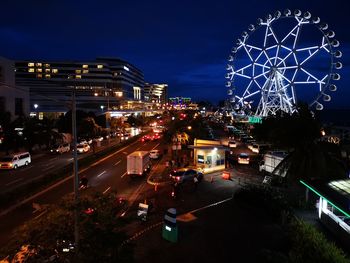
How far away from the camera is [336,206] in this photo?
1424 cm

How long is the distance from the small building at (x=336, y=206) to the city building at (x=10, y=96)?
5163cm

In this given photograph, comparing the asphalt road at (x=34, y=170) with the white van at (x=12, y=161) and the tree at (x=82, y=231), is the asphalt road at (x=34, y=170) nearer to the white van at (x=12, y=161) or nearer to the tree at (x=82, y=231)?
the white van at (x=12, y=161)

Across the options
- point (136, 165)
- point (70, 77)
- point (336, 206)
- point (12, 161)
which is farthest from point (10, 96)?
point (70, 77)

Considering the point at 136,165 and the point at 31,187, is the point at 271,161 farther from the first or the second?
the point at 31,187

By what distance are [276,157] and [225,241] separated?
17.5m

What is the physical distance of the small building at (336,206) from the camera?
14703 mm

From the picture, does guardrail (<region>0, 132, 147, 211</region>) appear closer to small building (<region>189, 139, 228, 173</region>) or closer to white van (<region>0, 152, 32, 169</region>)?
white van (<region>0, 152, 32, 169</region>)

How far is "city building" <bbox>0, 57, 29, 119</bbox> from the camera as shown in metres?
57.3

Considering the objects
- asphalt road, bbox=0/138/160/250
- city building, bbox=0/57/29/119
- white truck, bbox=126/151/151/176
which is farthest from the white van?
city building, bbox=0/57/29/119

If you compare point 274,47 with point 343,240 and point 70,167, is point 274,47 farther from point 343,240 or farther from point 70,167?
point 343,240

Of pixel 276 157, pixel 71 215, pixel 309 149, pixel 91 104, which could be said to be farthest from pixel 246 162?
pixel 91 104

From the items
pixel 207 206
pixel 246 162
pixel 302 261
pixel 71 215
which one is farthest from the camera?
pixel 246 162

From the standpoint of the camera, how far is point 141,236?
1689 cm

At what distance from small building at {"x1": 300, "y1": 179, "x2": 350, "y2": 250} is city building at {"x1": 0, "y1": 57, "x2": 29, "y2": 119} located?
169 feet
